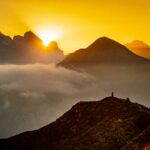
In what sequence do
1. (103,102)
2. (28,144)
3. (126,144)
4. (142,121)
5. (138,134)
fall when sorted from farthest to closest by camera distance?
1. (103,102)
2. (28,144)
3. (142,121)
4. (138,134)
5. (126,144)

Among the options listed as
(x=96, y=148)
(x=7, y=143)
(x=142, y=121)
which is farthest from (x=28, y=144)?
(x=142, y=121)

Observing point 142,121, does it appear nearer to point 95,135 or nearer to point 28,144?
point 95,135

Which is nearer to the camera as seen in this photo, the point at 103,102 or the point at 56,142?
the point at 56,142

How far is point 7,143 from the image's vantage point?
152750 millimetres

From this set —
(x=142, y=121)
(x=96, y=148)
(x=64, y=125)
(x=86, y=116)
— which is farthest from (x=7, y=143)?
(x=142, y=121)

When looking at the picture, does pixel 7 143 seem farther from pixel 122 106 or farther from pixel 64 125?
pixel 122 106

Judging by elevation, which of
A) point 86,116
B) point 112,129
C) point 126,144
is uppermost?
point 86,116

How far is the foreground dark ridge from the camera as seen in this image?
11996 cm

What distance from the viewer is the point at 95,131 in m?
131

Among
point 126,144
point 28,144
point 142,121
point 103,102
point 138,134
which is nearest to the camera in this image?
point 126,144

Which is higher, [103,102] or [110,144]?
[103,102]

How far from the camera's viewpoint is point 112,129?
128 metres

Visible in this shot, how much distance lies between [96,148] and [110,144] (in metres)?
4.82

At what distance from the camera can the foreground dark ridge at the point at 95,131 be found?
11996cm
